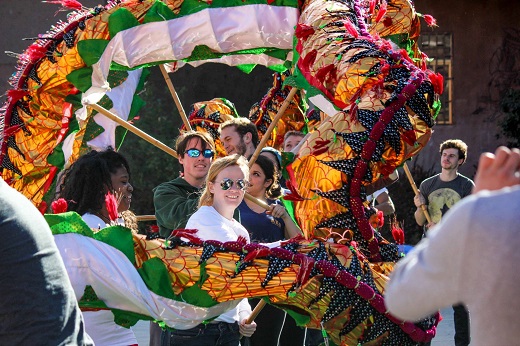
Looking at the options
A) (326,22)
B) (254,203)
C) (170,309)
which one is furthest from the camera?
(254,203)

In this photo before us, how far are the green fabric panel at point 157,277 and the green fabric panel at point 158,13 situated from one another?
255 cm

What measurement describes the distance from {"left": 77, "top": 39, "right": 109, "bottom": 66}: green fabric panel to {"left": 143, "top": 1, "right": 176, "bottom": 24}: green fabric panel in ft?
0.97

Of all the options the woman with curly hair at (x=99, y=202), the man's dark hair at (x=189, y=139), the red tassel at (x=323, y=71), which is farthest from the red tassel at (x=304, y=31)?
the woman with curly hair at (x=99, y=202)

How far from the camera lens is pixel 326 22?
5.54m

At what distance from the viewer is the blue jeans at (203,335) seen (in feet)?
15.9

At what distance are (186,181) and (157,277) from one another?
1.72 metres

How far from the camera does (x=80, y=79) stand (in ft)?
21.3

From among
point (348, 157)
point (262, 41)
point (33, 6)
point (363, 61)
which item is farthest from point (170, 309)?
point (33, 6)

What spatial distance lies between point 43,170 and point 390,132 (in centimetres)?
280

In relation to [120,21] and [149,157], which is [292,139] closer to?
[120,21]

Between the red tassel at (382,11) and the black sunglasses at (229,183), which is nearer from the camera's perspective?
the black sunglasses at (229,183)

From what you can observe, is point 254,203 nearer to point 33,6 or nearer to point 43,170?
point 43,170

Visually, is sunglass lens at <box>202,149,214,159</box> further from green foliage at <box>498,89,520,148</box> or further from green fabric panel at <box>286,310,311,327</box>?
green foliage at <box>498,89,520,148</box>

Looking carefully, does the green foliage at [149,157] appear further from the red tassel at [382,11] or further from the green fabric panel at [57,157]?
the red tassel at [382,11]
